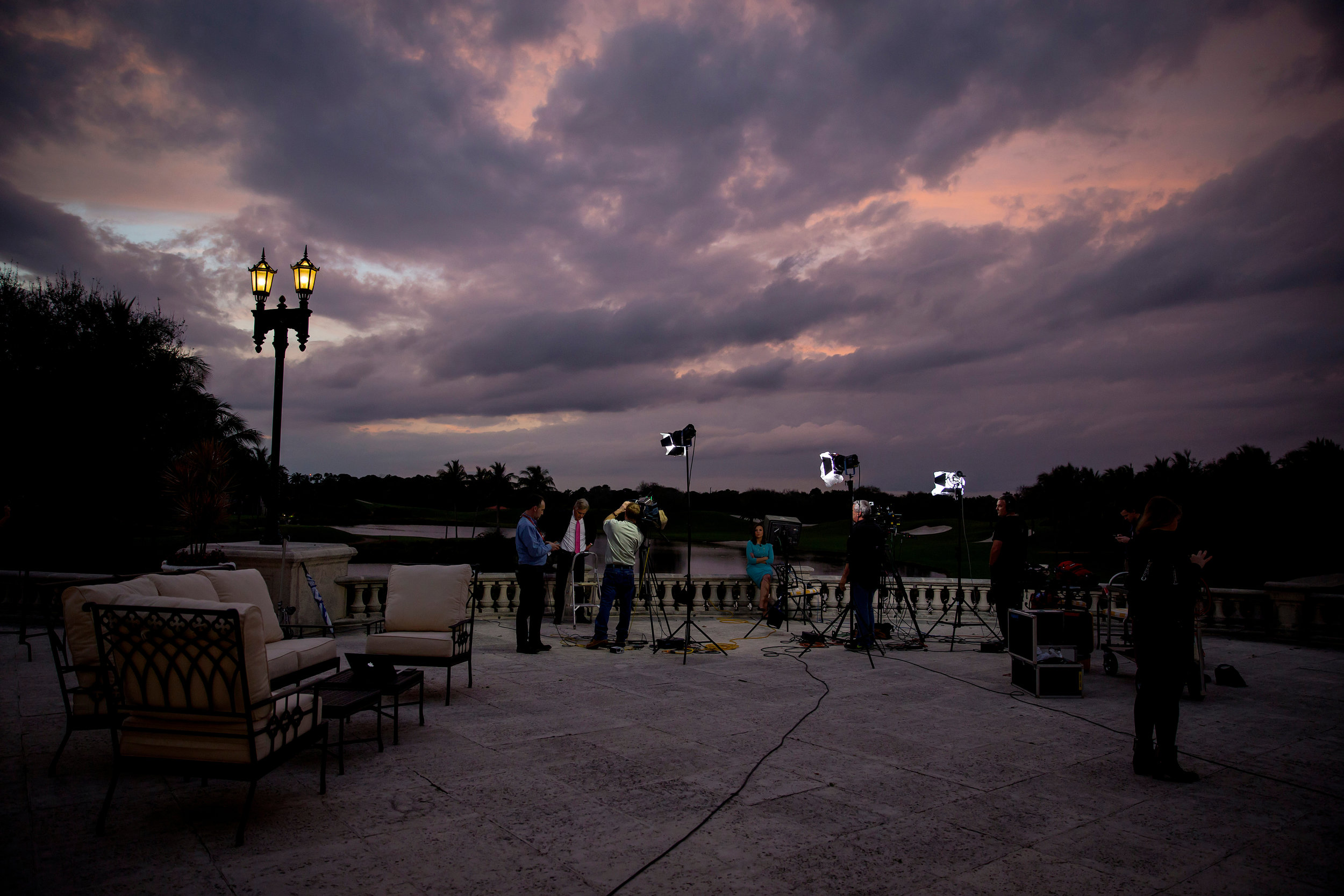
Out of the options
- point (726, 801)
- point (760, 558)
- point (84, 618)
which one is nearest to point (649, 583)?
point (760, 558)

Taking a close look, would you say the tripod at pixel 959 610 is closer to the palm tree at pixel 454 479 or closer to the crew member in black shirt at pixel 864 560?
the crew member in black shirt at pixel 864 560

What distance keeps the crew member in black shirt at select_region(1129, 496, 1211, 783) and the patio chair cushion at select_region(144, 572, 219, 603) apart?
5.33m

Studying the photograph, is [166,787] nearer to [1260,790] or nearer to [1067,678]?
[1260,790]

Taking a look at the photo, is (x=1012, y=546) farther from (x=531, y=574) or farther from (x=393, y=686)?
(x=393, y=686)

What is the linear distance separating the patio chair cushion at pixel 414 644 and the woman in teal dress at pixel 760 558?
6.31 meters

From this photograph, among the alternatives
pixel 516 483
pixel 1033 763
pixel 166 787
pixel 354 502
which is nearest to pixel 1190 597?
pixel 1033 763

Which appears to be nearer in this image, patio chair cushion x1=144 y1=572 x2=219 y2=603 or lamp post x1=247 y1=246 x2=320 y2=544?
patio chair cushion x1=144 y1=572 x2=219 y2=603

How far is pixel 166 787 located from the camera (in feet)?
11.3

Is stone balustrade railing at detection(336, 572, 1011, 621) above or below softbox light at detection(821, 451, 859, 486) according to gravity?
below

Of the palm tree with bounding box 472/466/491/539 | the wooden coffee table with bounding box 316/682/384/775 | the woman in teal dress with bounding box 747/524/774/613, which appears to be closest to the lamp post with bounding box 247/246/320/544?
the wooden coffee table with bounding box 316/682/384/775

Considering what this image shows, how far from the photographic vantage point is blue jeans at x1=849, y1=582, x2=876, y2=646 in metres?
7.45

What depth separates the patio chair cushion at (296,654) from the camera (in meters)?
4.57

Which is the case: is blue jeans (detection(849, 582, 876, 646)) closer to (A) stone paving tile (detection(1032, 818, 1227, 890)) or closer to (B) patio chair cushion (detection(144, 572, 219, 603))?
(A) stone paving tile (detection(1032, 818, 1227, 890))

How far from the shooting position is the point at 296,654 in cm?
477
